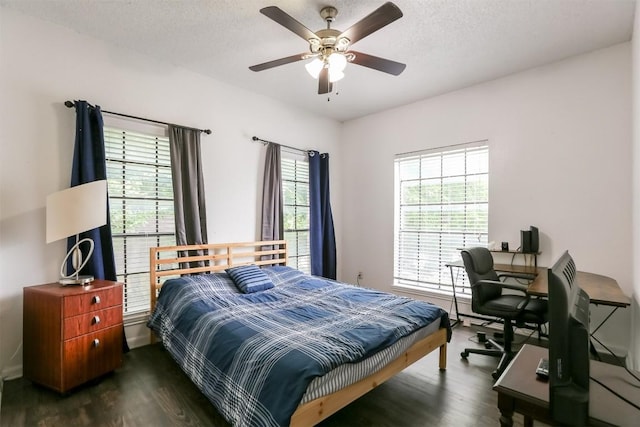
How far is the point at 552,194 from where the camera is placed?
3.22 meters

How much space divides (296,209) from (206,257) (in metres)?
1.55

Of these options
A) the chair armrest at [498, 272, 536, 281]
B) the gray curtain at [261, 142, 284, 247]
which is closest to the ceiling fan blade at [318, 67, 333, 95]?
the gray curtain at [261, 142, 284, 247]

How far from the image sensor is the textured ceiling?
7.73 feet

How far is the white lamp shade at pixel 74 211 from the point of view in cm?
226

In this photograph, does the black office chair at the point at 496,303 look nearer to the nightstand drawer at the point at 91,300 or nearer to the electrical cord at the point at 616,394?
the electrical cord at the point at 616,394

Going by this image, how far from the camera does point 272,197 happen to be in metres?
4.04

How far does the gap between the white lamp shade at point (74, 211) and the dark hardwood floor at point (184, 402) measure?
1114 millimetres

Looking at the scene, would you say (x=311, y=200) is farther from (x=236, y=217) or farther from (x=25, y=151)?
(x=25, y=151)

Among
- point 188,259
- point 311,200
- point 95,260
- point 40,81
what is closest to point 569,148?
point 311,200

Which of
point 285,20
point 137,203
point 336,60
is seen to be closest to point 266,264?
point 137,203

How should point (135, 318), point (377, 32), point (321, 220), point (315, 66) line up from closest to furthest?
1. point (315, 66)
2. point (377, 32)
3. point (135, 318)
4. point (321, 220)

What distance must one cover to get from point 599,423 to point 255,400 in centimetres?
135

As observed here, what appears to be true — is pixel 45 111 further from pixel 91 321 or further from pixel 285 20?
pixel 285 20

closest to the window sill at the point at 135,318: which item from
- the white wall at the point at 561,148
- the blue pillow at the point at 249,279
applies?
the blue pillow at the point at 249,279
